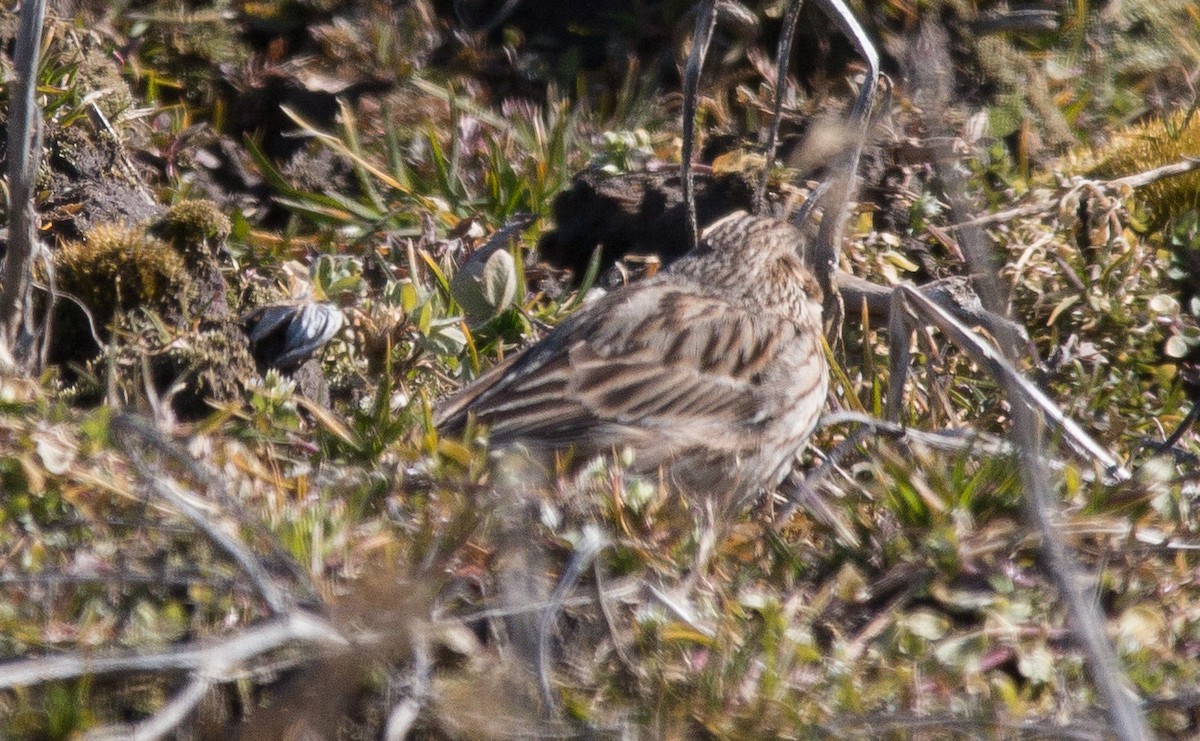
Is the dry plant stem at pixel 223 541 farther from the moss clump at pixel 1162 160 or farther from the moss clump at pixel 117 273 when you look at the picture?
the moss clump at pixel 1162 160

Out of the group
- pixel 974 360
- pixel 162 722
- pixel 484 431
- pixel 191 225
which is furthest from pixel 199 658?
pixel 974 360

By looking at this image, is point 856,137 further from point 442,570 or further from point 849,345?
point 442,570

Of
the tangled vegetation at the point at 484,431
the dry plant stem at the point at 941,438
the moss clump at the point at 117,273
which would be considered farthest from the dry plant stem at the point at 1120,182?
the moss clump at the point at 117,273

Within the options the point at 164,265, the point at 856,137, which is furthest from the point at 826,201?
the point at 164,265

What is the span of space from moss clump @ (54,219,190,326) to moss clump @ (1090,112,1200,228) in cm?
305

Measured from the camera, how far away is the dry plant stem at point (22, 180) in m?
3.66

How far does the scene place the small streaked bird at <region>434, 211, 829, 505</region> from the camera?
400cm

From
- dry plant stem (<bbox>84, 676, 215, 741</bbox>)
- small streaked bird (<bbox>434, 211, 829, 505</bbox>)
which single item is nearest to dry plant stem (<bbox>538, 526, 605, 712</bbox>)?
dry plant stem (<bbox>84, 676, 215, 741</bbox>)

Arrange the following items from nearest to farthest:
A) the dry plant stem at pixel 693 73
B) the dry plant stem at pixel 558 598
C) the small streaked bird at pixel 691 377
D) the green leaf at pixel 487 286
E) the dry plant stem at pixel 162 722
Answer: the dry plant stem at pixel 162 722
the dry plant stem at pixel 558 598
the small streaked bird at pixel 691 377
the green leaf at pixel 487 286
the dry plant stem at pixel 693 73

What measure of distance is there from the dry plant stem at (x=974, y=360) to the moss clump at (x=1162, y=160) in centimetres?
99

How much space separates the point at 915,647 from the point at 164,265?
7.58ft

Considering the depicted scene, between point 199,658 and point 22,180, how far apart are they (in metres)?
1.77

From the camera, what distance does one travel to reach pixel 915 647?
3037mm

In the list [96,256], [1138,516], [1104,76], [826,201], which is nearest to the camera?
[1138,516]
